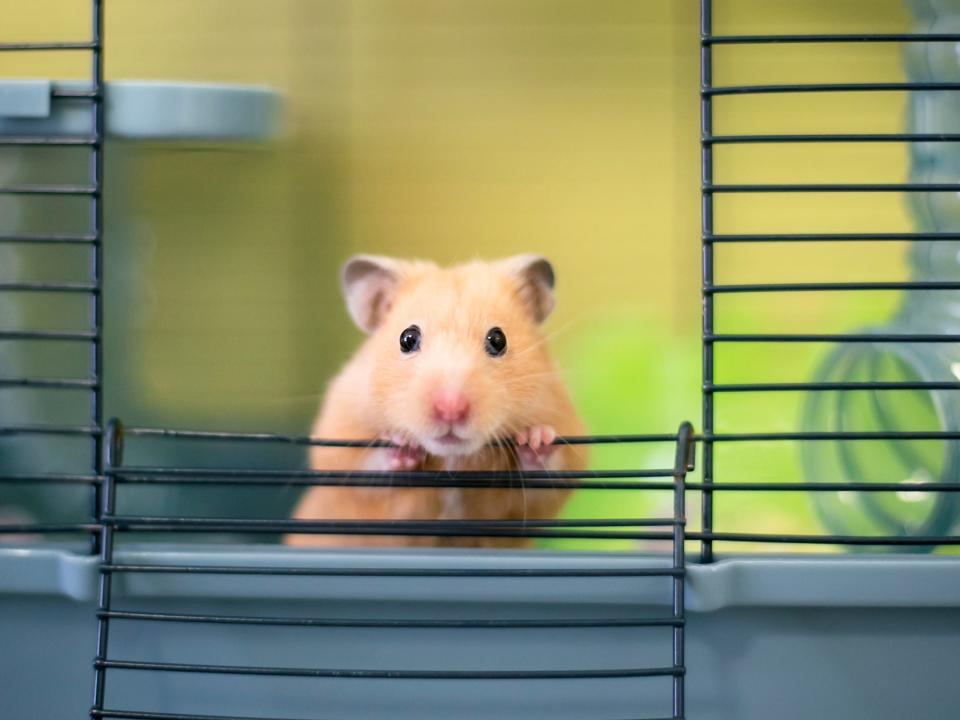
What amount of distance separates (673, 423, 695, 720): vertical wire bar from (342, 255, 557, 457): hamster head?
0.25m

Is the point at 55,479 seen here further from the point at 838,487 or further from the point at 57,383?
the point at 838,487

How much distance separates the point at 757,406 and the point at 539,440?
0.57 metres

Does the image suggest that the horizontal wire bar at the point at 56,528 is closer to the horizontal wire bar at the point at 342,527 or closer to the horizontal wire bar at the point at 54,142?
the horizontal wire bar at the point at 342,527

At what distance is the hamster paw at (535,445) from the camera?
142 centimetres

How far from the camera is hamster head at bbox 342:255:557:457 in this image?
134 cm

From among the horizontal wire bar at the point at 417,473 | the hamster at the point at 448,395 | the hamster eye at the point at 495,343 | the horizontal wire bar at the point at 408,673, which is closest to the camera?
the horizontal wire bar at the point at 408,673

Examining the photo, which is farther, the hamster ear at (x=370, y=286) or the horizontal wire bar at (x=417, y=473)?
the hamster ear at (x=370, y=286)

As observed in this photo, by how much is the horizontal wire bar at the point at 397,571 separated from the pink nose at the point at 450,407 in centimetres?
19

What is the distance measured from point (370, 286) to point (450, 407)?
1.19 feet

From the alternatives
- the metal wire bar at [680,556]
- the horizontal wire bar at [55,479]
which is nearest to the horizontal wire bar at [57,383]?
the horizontal wire bar at [55,479]

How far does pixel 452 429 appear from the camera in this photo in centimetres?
132

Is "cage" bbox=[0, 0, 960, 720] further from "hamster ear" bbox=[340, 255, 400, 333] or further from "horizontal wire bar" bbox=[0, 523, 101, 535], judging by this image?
"hamster ear" bbox=[340, 255, 400, 333]

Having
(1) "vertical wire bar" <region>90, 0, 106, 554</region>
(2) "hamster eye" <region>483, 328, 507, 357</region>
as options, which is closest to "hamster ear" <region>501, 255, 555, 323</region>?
(2) "hamster eye" <region>483, 328, 507, 357</region>

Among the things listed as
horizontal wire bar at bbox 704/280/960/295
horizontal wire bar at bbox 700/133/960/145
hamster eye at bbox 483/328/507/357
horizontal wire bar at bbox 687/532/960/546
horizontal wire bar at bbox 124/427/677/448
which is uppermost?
horizontal wire bar at bbox 700/133/960/145
